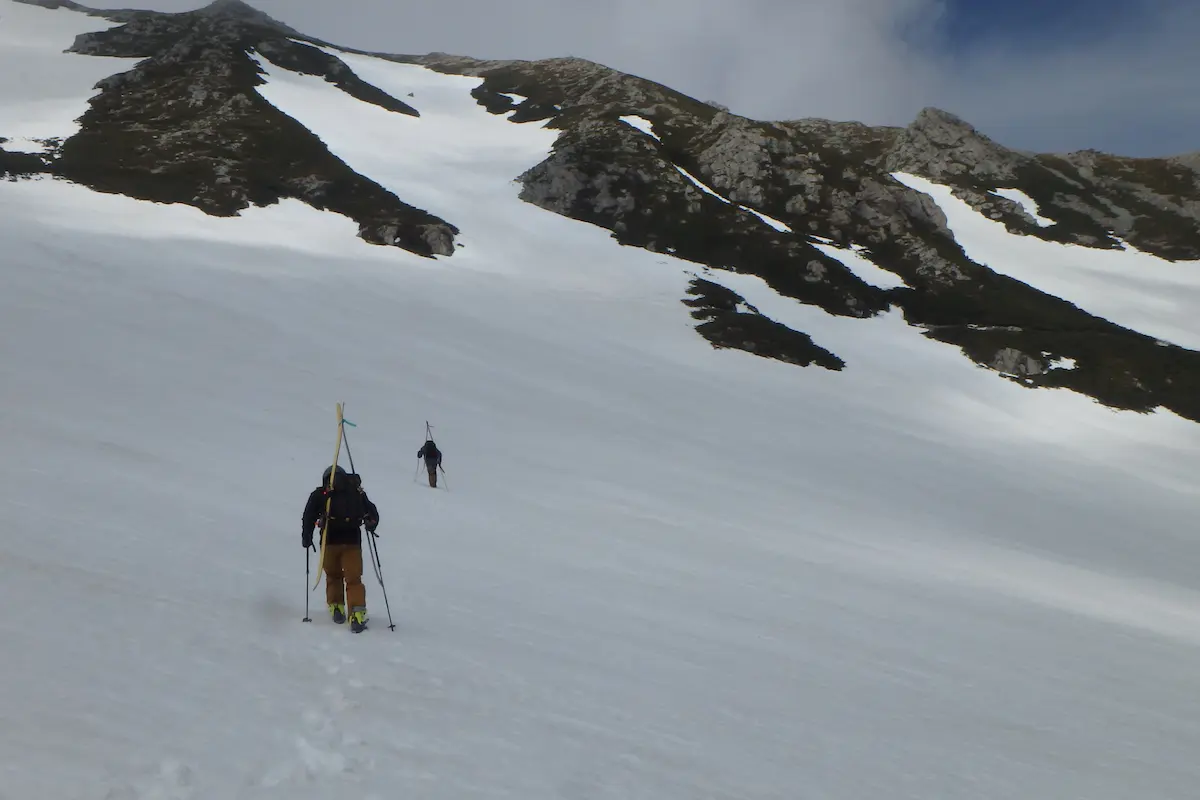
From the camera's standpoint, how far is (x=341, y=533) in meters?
9.27

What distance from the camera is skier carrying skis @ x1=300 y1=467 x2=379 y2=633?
9.00 m

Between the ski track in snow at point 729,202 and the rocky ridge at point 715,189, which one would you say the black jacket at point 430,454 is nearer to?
the rocky ridge at point 715,189

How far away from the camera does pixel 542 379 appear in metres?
35.8

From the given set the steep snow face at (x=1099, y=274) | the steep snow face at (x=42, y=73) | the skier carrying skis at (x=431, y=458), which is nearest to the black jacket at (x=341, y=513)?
the skier carrying skis at (x=431, y=458)

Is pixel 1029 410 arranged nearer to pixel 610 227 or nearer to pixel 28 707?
pixel 610 227

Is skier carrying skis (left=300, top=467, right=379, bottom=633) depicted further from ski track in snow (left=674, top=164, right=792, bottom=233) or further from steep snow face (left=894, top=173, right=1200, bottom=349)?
steep snow face (left=894, top=173, right=1200, bottom=349)

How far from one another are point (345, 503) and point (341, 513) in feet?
0.44

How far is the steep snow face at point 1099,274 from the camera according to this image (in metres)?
81.3

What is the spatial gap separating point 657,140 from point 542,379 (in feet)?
211

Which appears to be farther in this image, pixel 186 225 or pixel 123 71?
pixel 123 71

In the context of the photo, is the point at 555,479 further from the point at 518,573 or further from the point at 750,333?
the point at 750,333

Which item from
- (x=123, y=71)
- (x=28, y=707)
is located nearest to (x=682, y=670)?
(x=28, y=707)

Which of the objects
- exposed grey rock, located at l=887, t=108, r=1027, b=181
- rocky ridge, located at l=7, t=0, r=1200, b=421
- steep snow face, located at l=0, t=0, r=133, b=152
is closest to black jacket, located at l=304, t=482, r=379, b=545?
rocky ridge, located at l=7, t=0, r=1200, b=421

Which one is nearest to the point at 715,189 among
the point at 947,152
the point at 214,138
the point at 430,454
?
the point at 214,138
